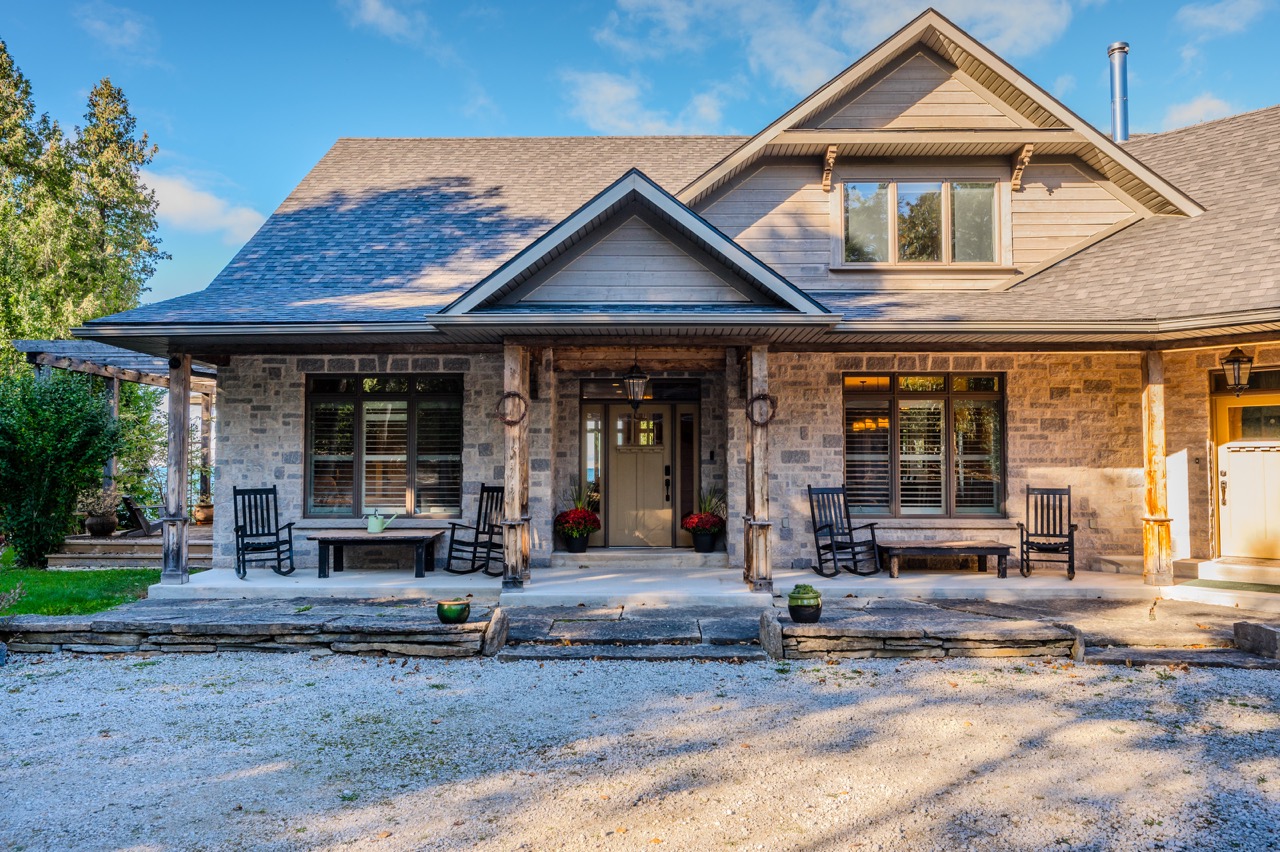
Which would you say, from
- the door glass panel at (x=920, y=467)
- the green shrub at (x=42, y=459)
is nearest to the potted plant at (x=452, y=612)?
the door glass panel at (x=920, y=467)

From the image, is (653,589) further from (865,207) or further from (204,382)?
(204,382)

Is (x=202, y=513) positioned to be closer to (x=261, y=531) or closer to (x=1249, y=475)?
(x=261, y=531)

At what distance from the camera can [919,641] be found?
19.6 ft

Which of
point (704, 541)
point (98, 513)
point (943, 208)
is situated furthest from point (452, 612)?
point (98, 513)

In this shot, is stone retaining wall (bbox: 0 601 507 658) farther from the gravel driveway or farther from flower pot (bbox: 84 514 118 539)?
flower pot (bbox: 84 514 118 539)

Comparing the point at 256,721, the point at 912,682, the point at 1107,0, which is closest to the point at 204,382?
the point at 256,721

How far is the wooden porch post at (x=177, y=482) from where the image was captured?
8414mm

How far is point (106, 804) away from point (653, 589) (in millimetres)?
5067

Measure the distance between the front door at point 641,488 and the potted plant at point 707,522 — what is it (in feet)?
1.31

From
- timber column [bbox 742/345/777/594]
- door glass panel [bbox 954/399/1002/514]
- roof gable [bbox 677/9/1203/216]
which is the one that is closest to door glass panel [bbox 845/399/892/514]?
door glass panel [bbox 954/399/1002/514]

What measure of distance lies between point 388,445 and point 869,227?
259 inches

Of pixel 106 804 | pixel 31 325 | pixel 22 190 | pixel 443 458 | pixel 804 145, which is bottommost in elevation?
pixel 106 804

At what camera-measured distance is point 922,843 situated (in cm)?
318

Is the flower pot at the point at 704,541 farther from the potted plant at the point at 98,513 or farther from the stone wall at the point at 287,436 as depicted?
the potted plant at the point at 98,513
